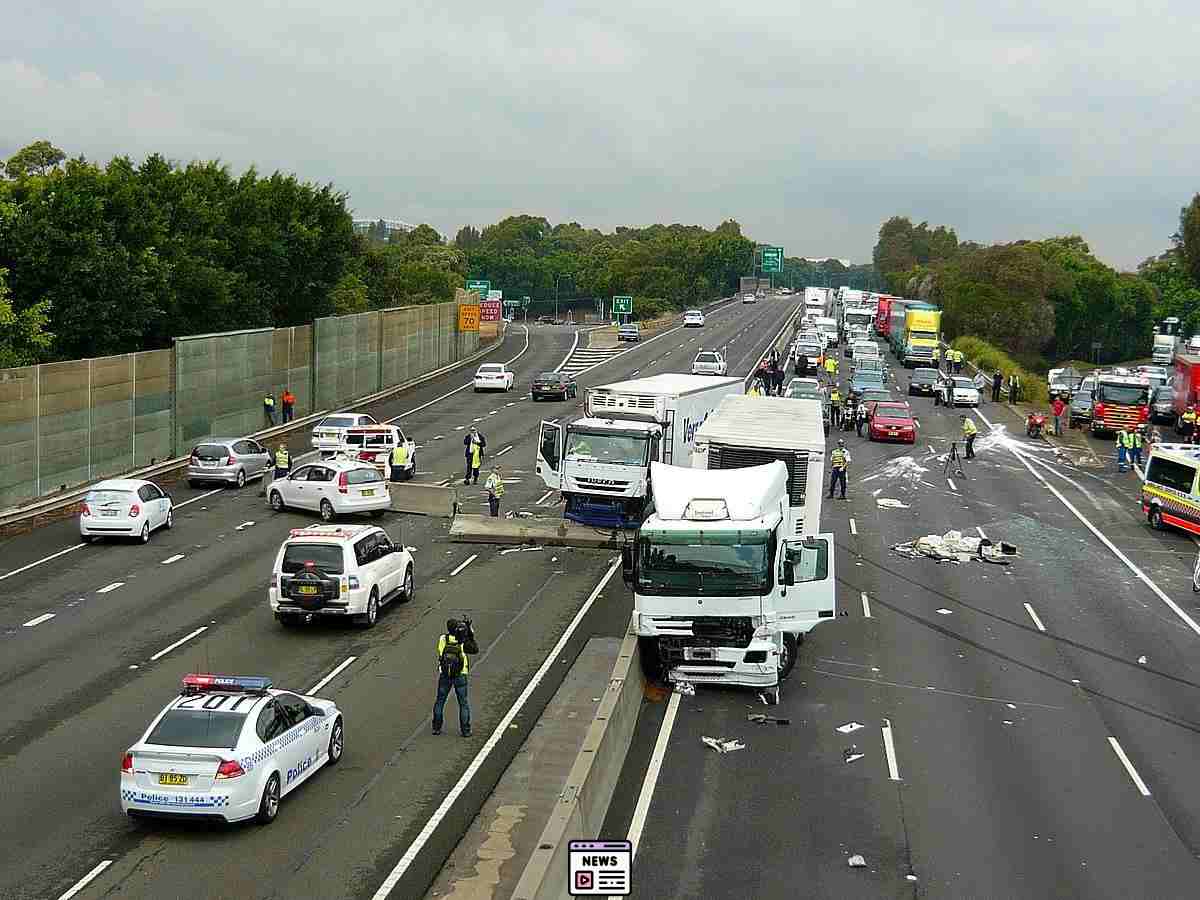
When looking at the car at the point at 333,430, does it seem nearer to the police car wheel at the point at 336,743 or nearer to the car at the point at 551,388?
the car at the point at 551,388

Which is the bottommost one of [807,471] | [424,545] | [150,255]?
[424,545]

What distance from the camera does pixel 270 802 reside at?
52.0 feet

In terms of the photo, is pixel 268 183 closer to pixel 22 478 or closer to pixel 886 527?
pixel 22 478

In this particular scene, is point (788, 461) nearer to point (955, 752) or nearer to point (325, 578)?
point (955, 752)

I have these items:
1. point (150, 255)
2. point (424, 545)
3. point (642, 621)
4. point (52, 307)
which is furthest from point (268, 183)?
point (642, 621)

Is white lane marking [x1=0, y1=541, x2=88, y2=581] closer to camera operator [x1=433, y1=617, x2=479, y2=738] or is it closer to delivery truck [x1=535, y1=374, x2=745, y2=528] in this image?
delivery truck [x1=535, y1=374, x2=745, y2=528]

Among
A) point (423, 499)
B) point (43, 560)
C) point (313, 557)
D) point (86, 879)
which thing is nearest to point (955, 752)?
point (86, 879)

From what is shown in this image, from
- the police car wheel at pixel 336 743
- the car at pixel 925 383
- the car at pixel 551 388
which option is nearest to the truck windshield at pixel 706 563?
the police car wheel at pixel 336 743

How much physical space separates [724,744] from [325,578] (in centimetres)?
908

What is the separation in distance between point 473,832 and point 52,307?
38.1 metres

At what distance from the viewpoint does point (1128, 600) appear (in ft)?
101

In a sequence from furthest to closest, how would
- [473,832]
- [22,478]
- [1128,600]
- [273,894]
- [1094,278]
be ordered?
[1094,278] < [22,478] < [1128,600] < [473,832] < [273,894]

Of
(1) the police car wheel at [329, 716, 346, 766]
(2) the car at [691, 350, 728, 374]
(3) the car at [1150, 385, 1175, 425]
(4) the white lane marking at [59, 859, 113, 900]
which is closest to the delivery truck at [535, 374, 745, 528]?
(1) the police car wheel at [329, 716, 346, 766]

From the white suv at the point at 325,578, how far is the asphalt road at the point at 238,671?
17.7 inches
